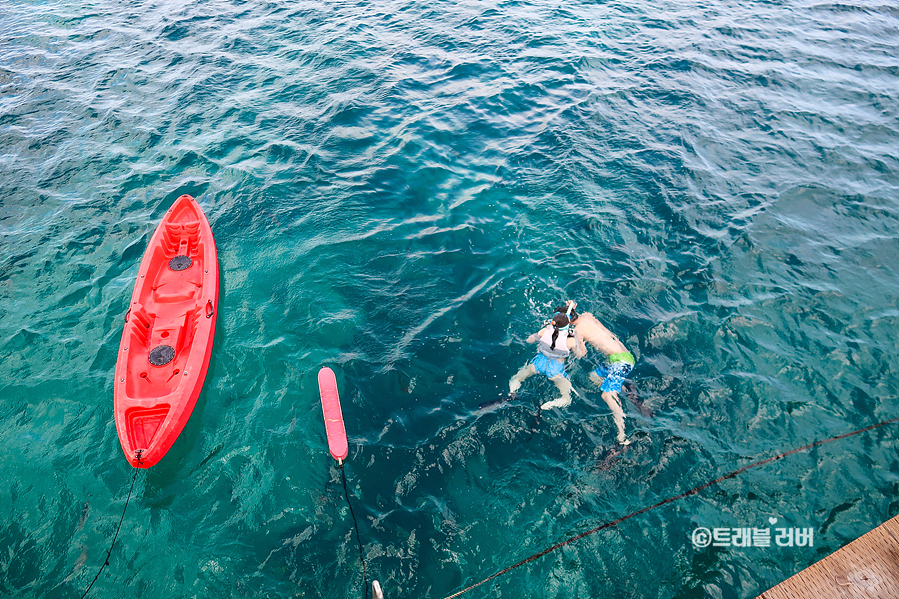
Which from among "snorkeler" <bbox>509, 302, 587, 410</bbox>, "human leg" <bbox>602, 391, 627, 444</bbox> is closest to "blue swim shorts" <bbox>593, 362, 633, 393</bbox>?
"human leg" <bbox>602, 391, 627, 444</bbox>

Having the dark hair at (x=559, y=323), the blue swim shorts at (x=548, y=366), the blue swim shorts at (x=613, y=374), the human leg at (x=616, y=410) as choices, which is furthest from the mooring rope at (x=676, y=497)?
Result: the dark hair at (x=559, y=323)

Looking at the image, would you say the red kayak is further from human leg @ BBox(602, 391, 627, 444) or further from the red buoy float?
human leg @ BBox(602, 391, 627, 444)

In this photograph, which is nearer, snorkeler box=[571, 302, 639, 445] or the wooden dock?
the wooden dock

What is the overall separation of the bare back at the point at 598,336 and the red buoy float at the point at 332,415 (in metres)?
4.91

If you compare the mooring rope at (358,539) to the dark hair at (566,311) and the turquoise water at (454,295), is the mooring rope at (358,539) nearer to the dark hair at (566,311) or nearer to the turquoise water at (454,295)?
the turquoise water at (454,295)

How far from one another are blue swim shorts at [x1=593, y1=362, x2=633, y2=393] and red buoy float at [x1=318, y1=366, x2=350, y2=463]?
491 centimetres

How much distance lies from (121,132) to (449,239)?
12.7 m

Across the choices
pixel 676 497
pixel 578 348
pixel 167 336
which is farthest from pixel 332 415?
pixel 676 497

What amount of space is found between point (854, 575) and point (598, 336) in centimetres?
495

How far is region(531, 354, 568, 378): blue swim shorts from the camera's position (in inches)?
344

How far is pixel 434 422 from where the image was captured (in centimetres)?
865

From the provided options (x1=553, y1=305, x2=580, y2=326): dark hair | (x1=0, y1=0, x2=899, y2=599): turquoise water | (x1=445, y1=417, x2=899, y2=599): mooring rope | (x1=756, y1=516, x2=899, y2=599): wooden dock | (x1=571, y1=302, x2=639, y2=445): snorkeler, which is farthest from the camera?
(x1=571, y1=302, x2=639, y2=445): snorkeler

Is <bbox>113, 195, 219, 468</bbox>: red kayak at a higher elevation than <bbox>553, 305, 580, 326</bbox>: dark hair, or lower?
lower

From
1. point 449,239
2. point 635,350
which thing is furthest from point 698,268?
point 449,239
